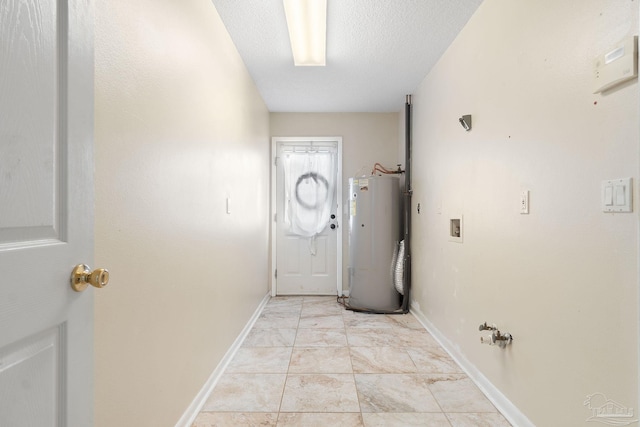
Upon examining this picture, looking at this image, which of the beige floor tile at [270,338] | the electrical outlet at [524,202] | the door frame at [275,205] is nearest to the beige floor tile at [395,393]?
the beige floor tile at [270,338]

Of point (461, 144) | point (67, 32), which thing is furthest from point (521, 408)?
point (67, 32)

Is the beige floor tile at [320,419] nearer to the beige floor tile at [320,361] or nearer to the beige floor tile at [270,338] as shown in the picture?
the beige floor tile at [320,361]

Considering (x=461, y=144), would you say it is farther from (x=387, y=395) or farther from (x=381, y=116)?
(x=381, y=116)

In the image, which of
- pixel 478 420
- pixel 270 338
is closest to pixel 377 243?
pixel 270 338

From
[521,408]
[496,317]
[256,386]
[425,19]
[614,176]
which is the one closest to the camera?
[614,176]

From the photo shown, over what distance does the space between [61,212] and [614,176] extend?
1.61 metres

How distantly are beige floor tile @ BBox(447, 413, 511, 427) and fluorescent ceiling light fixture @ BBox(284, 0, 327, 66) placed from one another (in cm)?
248

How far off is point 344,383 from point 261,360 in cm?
67

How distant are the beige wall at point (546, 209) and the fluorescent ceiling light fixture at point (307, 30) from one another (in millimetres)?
1010

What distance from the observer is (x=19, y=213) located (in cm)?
64

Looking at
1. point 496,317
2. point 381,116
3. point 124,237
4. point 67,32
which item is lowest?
point 496,317

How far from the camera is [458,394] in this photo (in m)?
2.06

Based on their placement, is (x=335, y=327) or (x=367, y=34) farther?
(x=335, y=327)

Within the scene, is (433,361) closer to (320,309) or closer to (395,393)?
(395,393)
